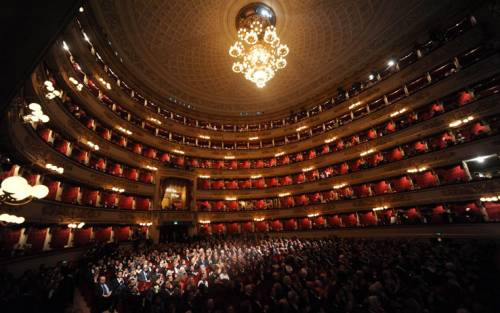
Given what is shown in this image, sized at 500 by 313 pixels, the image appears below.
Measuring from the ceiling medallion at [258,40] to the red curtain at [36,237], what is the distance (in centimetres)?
1442

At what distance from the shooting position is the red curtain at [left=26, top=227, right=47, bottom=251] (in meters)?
10.2

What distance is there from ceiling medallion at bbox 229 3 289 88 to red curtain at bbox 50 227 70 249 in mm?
14437

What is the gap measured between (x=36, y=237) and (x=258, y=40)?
17367mm

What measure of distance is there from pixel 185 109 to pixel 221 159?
737 cm

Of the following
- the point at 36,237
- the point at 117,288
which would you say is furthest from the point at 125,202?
the point at 117,288

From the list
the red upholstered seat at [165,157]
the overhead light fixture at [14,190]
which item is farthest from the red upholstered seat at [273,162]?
the overhead light fixture at [14,190]

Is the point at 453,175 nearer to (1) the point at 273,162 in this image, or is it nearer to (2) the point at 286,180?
(2) the point at 286,180

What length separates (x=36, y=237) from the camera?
1051 cm

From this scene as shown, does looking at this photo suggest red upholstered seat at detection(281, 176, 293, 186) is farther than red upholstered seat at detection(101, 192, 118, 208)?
Yes

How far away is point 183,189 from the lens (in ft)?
72.5

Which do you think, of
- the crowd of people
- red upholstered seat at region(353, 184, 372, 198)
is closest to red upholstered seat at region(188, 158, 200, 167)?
the crowd of people

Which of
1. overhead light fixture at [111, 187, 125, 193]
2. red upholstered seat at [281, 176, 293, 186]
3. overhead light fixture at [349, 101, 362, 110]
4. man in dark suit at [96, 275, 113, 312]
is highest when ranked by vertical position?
overhead light fixture at [349, 101, 362, 110]

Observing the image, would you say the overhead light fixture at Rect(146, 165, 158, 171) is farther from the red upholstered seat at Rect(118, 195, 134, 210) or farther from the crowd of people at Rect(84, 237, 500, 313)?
the crowd of people at Rect(84, 237, 500, 313)

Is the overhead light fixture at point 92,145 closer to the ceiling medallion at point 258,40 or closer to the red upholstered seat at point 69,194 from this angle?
the red upholstered seat at point 69,194
